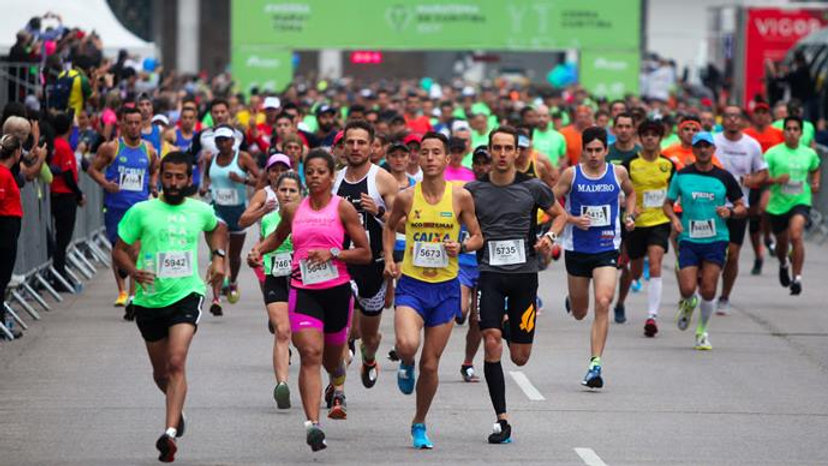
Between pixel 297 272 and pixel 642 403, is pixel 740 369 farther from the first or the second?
pixel 297 272

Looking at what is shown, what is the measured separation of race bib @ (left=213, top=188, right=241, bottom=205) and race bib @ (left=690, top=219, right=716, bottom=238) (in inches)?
176

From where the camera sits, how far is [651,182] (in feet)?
55.1

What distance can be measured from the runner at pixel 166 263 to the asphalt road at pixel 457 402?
25.4 inches

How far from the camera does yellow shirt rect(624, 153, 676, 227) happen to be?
1677 cm

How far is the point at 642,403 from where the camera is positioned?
1268 centimetres

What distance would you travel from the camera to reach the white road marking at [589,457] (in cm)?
1031

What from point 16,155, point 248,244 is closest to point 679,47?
point 248,244

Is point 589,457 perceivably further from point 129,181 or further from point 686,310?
point 129,181

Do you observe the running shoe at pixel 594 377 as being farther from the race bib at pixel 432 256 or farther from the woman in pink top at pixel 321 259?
the woman in pink top at pixel 321 259

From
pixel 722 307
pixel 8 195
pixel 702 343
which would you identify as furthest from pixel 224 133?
pixel 722 307

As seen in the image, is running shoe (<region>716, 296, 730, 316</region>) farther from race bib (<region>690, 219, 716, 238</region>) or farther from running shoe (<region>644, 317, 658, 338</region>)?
race bib (<region>690, 219, 716, 238</region>)

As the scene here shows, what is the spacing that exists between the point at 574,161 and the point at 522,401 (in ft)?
37.6

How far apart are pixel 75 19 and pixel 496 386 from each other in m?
17.9

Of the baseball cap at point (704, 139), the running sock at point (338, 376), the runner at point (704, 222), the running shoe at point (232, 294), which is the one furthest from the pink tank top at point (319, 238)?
the running shoe at point (232, 294)
